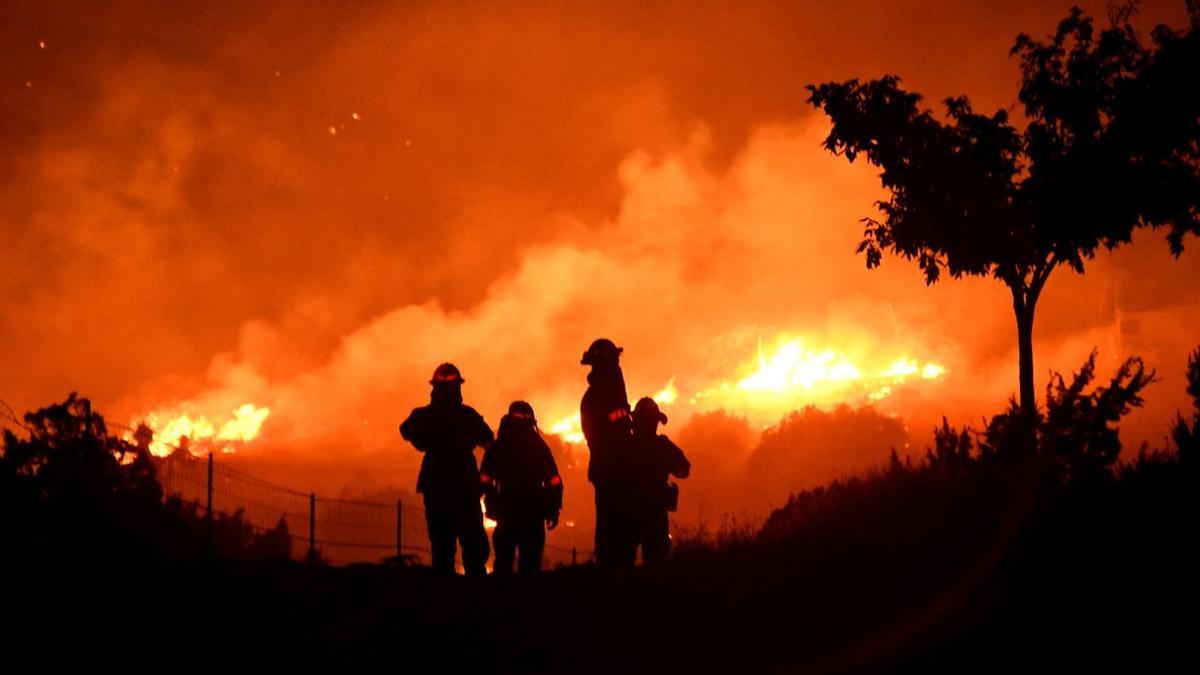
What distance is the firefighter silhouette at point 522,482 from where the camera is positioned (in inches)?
440

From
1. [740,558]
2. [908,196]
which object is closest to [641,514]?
[740,558]

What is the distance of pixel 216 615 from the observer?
669cm

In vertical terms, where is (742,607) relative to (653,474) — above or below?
below

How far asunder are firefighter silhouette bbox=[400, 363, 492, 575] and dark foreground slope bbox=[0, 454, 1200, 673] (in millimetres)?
1560

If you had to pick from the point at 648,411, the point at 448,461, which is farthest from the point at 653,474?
the point at 448,461

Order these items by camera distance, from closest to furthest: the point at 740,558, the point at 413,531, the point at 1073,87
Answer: the point at 740,558
the point at 1073,87
the point at 413,531

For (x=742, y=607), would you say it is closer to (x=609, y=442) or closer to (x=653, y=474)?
(x=609, y=442)

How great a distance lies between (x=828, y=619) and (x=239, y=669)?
3545 millimetres

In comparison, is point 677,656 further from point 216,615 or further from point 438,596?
point 216,615

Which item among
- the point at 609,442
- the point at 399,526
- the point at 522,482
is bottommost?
the point at 522,482

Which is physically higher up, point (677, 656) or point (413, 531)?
point (413, 531)

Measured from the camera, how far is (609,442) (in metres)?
10.6

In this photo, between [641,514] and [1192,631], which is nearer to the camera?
[1192,631]

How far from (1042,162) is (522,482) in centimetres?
860
